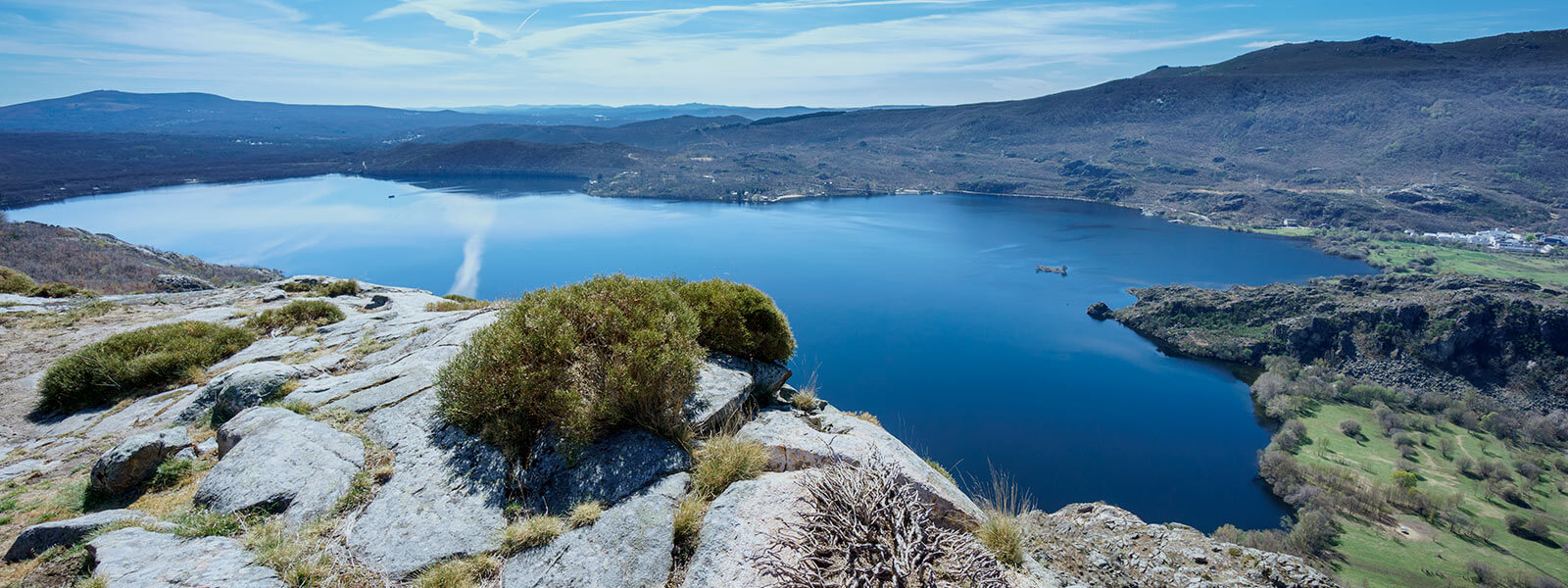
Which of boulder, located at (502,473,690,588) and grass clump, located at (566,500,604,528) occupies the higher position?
grass clump, located at (566,500,604,528)

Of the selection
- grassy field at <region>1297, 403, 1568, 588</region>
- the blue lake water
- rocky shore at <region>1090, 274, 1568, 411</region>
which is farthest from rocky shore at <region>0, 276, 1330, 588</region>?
rocky shore at <region>1090, 274, 1568, 411</region>

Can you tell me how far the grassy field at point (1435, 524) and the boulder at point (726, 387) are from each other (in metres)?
35.6

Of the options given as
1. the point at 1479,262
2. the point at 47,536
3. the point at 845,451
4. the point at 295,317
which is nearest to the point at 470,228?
the point at 295,317

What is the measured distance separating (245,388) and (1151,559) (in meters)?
10.7

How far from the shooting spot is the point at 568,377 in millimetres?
5820

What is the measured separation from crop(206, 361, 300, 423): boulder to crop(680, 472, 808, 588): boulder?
6.31 m

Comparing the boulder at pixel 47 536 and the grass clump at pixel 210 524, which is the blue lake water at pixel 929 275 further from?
the boulder at pixel 47 536

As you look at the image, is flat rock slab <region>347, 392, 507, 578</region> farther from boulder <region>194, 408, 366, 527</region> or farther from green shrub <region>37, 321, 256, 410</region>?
green shrub <region>37, 321, 256, 410</region>

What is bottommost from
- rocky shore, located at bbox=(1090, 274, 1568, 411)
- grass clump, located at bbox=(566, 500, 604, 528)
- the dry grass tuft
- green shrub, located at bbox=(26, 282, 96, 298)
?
rocky shore, located at bbox=(1090, 274, 1568, 411)

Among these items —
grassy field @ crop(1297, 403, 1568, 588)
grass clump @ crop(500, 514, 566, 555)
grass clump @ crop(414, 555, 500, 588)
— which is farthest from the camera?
grassy field @ crop(1297, 403, 1568, 588)

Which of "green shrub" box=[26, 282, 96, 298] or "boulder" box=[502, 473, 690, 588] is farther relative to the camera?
"green shrub" box=[26, 282, 96, 298]

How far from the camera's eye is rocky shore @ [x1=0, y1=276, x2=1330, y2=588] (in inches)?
161

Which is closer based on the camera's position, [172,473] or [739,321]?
[172,473]

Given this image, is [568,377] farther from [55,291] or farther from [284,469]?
[55,291]
